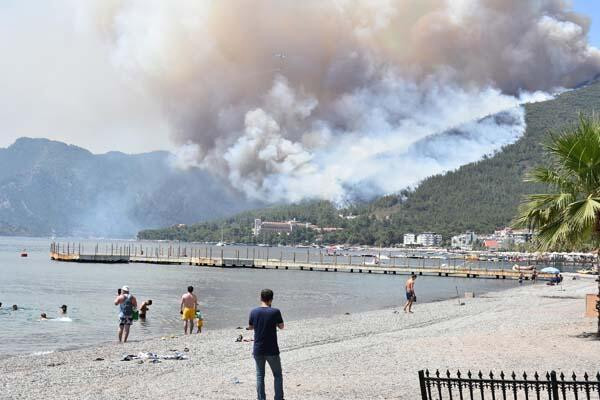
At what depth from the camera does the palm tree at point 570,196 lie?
15797 millimetres

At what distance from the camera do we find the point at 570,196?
16.3 m

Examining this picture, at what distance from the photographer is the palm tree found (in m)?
15.8

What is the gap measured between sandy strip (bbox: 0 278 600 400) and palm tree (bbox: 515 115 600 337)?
2531 mm

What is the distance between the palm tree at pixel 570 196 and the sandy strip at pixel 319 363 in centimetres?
253

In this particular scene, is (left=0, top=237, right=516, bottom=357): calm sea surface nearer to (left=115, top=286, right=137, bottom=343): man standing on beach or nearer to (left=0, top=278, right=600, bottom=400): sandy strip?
(left=115, top=286, right=137, bottom=343): man standing on beach

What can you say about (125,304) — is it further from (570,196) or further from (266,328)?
(570,196)

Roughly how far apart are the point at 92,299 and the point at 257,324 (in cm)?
4044

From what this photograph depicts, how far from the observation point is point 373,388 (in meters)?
12.2

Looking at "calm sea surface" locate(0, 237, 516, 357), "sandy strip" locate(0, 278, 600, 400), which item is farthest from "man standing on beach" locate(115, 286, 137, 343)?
"calm sea surface" locate(0, 237, 516, 357)

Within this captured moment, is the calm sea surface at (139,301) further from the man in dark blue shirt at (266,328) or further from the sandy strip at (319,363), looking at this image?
the man in dark blue shirt at (266,328)

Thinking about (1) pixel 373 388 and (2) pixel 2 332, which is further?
(2) pixel 2 332

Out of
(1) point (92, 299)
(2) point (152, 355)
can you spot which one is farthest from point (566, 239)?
(1) point (92, 299)

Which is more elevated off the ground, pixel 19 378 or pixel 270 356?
pixel 270 356

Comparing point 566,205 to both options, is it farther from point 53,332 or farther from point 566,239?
point 53,332
